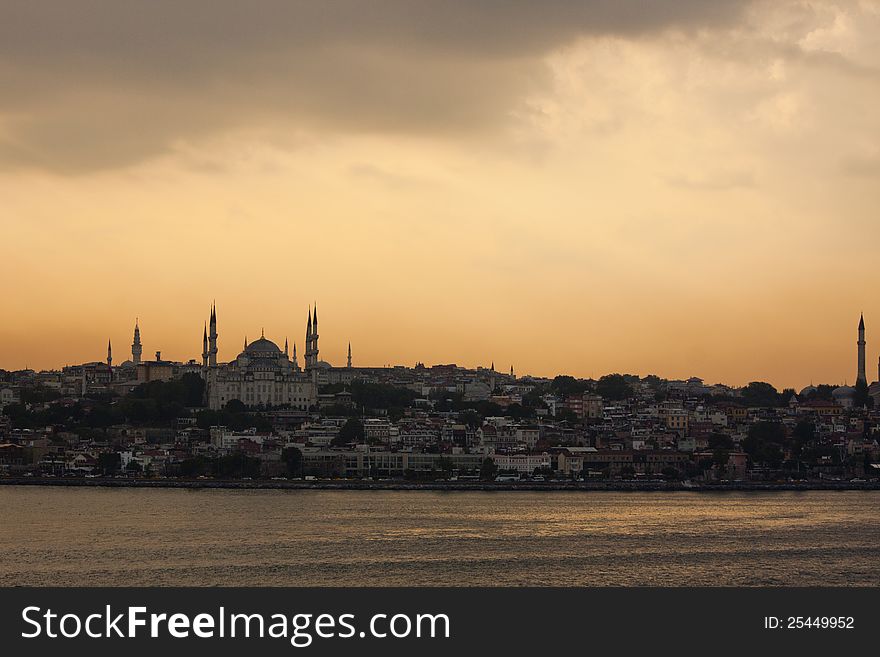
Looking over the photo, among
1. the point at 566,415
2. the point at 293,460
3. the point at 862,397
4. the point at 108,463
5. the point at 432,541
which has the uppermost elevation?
the point at 862,397

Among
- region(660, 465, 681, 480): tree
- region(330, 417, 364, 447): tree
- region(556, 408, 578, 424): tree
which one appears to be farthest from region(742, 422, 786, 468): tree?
region(330, 417, 364, 447): tree

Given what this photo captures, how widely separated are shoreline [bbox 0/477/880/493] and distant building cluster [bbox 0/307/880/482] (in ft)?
6.14

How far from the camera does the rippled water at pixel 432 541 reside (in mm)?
17895

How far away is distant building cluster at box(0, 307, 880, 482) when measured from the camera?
3981 cm

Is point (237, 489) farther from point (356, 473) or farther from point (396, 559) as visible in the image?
point (396, 559)

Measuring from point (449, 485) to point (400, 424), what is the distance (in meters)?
13.6

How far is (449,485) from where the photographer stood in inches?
1409

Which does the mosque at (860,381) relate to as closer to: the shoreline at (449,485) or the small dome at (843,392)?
the small dome at (843,392)

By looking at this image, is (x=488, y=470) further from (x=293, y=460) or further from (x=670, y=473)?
(x=293, y=460)

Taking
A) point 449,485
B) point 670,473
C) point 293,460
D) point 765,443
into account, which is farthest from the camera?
point 765,443

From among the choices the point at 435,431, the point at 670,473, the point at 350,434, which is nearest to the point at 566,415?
the point at 435,431

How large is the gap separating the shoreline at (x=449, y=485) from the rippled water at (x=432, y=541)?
10.3ft
